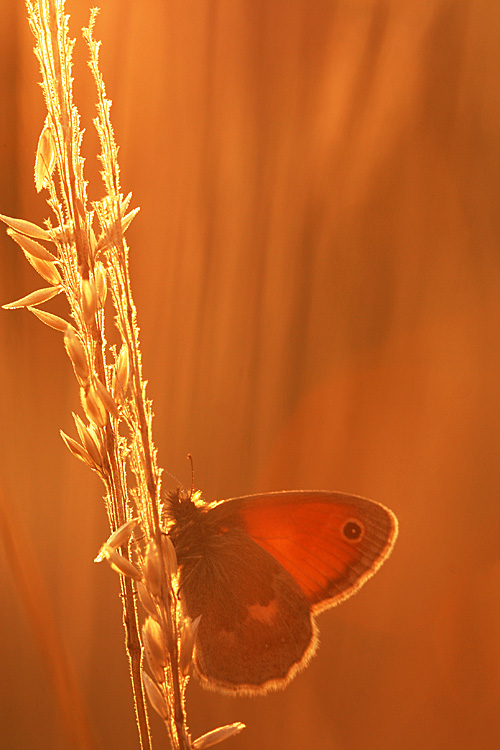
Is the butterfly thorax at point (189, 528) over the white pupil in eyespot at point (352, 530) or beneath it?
Result: over

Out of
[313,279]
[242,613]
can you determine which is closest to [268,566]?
[242,613]

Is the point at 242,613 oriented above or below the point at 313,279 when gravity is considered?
below

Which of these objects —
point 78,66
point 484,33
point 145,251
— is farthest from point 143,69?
point 484,33

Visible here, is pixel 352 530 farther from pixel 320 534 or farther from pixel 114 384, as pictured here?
pixel 114 384

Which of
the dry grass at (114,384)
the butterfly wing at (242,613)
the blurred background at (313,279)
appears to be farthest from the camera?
the blurred background at (313,279)

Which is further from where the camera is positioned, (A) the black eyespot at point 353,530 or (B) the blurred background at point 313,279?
(B) the blurred background at point 313,279

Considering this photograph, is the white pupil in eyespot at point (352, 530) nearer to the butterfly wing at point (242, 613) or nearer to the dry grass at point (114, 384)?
the butterfly wing at point (242, 613)

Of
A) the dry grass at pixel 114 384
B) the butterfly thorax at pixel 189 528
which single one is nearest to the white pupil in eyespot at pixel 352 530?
the butterfly thorax at pixel 189 528
